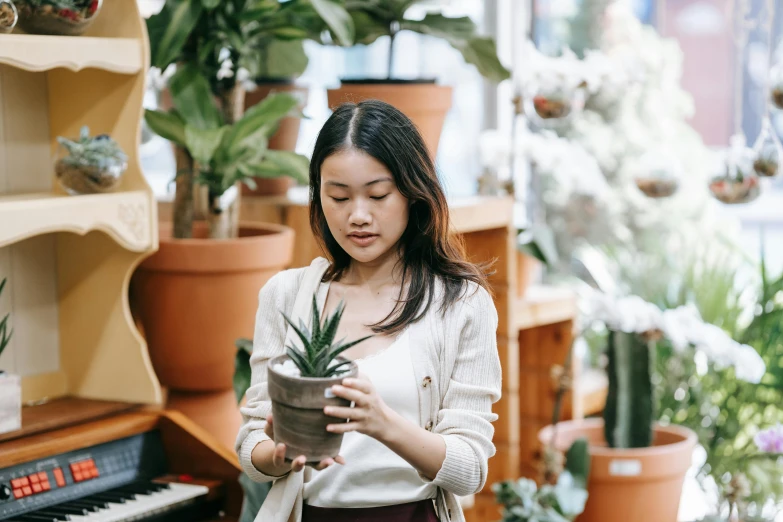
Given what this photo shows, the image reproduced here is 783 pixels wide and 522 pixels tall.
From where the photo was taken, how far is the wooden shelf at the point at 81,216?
5.83 feet

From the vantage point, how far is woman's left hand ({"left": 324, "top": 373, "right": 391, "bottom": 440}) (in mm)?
1176

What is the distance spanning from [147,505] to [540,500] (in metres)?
1.10

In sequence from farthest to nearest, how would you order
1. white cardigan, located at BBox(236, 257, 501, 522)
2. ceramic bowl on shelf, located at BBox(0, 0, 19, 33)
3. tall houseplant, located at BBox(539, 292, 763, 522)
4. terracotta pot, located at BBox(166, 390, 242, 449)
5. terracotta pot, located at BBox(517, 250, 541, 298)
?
1. terracotta pot, located at BBox(517, 250, 541, 298)
2. tall houseplant, located at BBox(539, 292, 763, 522)
3. terracotta pot, located at BBox(166, 390, 242, 449)
4. ceramic bowl on shelf, located at BBox(0, 0, 19, 33)
5. white cardigan, located at BBox(236, 257, 501, 522)

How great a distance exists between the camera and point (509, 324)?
277 centimetres

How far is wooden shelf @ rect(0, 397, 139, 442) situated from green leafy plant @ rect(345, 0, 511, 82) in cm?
97

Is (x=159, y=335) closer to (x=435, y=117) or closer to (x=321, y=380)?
(x=435, y=117)

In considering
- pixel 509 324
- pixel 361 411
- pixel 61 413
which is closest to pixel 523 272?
pixel 509 324

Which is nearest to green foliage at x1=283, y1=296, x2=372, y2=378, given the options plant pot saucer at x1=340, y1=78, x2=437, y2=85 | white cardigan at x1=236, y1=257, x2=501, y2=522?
white cardigan at x1=236, y1=257, x2=501, y2=522

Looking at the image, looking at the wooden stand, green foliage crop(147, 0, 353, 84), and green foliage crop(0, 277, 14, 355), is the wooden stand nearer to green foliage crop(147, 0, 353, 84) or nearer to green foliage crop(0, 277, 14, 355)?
green foliage crop(147, 0, 353, 84)

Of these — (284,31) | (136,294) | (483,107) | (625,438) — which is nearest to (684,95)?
(483,107)

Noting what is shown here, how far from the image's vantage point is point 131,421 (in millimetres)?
2033

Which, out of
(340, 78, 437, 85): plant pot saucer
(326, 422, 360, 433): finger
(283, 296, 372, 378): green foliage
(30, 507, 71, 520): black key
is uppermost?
(340, 78, 437, 85): plant pot saucer

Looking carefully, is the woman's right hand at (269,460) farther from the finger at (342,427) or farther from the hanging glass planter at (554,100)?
the hanging glass planter at (554,100)

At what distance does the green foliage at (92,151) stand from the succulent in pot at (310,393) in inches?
33.7
